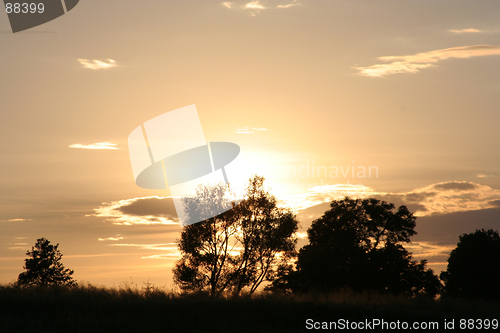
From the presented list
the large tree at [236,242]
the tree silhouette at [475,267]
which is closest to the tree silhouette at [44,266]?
the large tree at [236,242]

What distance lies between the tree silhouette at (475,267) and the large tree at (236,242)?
25.2 m

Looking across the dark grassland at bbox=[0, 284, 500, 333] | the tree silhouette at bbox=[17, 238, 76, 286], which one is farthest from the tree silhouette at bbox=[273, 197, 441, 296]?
the tree silhouette at bbox=[17, 238, 76, 286]

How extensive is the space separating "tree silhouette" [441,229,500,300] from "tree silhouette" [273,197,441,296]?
5.22 metres

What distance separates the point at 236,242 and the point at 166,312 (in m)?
20.3

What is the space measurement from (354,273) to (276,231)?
11.0 meters

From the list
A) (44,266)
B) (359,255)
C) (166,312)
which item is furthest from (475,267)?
(44,266)

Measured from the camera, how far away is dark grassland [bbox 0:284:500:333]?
865 inches

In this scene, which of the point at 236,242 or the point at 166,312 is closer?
the point at 166,312

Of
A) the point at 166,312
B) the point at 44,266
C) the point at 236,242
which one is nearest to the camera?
the point at 166,312

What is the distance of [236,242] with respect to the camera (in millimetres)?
44281

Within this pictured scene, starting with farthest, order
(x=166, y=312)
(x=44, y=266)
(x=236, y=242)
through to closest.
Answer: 1. (x=44, y=266)
2. (x=236, y=242)
3. (x=166, y=312)

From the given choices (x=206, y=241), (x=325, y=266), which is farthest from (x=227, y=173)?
(x=325, y=266)

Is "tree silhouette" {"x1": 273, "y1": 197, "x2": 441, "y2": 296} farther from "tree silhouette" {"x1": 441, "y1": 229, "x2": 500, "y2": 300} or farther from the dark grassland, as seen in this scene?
the dark grassland

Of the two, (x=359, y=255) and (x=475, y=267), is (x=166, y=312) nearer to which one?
(x=359, y=255)
